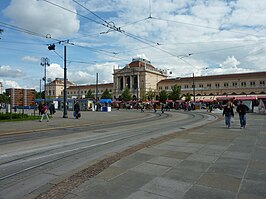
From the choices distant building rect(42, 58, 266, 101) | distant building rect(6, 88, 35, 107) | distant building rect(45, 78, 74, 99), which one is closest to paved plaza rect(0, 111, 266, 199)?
distant building rect(6, 88, 35, 107)

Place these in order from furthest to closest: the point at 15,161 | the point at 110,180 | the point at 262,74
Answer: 1. the point at 262,74
2. the point at 15,161
3. the point at 110,180

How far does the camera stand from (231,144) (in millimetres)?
9992

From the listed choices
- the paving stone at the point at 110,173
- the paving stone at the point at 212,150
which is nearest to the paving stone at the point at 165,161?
the paving stone at the point at 110,173

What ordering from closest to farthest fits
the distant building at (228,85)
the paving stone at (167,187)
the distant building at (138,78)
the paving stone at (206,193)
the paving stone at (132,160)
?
the paving stone at (206,193) → the paving stone at (167,187) → the paving stone at (132,160) → the distant building at (228,85) → the distant building at (138,78)

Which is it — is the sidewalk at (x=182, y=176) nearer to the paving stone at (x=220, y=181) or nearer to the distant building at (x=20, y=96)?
the paving stone at (x=220, y=181)

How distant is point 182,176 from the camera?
5.73m

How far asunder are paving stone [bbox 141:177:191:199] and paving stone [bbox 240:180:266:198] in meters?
1.07

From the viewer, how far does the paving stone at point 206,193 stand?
452 cm

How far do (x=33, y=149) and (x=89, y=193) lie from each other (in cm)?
557

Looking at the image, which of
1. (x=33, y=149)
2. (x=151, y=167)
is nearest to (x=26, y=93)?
(x=33, y=149)

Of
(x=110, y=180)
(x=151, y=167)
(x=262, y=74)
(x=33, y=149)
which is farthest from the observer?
(x=262, y=74)

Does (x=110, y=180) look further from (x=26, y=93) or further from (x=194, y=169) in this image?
(x=26, y=93)

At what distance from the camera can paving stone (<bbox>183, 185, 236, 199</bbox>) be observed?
4.52 meters

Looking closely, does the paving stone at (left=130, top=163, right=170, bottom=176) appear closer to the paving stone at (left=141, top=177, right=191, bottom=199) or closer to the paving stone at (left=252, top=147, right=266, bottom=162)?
the paving stone at (left=141, top=177, right=191, bottom=199)
